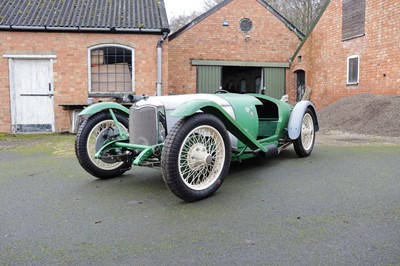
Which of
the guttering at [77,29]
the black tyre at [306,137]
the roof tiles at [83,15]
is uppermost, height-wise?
the roof tiles at [83,15]

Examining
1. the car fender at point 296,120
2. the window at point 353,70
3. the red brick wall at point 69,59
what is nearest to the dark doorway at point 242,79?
the window at point 353,70

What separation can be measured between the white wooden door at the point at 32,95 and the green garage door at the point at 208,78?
6.23m

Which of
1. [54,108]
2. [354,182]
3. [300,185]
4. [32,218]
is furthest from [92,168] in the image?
[54,108]

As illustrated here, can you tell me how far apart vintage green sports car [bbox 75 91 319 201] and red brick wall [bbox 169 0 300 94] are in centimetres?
976

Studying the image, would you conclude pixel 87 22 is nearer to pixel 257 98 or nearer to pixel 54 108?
pixel 54 108

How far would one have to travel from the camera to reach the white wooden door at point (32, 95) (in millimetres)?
10469

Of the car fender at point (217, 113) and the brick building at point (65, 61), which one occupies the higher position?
the brick building at point (65, 61)

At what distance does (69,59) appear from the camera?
34.7ft

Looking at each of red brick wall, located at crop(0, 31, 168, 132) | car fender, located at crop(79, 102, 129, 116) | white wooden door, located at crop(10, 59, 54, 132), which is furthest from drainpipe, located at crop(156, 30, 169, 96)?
car fender, located at crop(79, 102, 129, 116)

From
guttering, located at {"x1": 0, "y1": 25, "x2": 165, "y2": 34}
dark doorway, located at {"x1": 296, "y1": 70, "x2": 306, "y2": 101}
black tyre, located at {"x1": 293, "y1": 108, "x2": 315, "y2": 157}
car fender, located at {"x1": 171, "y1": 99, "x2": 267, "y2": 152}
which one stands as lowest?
black tyre, located at {"x1": 293, "y1": 108, "x2": 315, "y2": 157}

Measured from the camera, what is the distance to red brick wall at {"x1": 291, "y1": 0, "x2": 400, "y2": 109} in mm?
11343

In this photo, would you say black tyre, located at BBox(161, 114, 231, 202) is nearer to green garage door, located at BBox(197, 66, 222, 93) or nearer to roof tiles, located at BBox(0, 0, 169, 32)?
roof tiles, located at BBox(0, 0, 169, 32)

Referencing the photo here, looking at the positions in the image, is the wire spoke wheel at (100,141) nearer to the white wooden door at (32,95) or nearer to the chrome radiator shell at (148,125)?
the chrome radiator shell at (148,125)

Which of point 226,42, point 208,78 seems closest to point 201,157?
point 208,78
